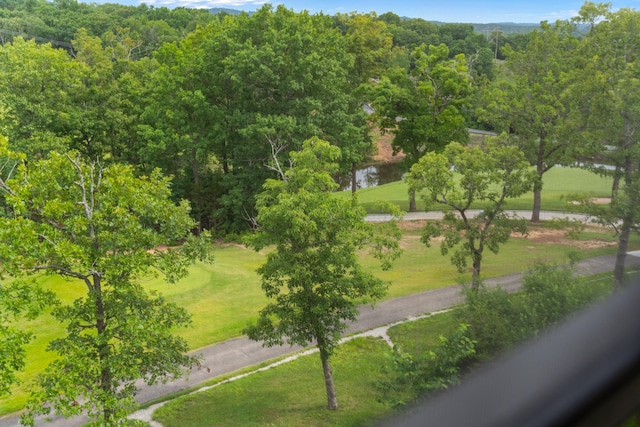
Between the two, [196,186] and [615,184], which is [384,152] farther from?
[615,184]

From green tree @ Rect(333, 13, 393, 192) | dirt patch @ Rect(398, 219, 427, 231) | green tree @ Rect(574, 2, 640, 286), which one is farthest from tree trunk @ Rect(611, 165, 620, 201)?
green tree @ Rect(333, 13, 393, 192)

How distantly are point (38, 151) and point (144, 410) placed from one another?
1160 centimetres

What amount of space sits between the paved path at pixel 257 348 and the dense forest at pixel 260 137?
3.75 feet

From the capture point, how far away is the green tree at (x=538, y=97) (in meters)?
15.1

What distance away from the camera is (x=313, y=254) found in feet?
23.8

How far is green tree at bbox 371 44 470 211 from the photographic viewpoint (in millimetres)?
18641

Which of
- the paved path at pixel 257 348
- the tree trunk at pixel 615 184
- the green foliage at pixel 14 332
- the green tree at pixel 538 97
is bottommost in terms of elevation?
the paved path at pixel 257 348

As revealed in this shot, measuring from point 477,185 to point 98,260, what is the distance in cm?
727

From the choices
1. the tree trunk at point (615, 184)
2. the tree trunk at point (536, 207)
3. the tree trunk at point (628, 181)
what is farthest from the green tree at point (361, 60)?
the tree trunk at point (628, 181)

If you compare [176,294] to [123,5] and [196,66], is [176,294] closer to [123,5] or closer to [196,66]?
[196,66]

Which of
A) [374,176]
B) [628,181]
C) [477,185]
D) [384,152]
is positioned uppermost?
[628,181]

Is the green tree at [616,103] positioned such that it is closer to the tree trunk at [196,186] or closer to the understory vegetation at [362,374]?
the understory vegetation at [362,374]

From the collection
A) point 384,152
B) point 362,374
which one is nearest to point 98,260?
point 362,374

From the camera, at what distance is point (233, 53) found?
1756 cm
